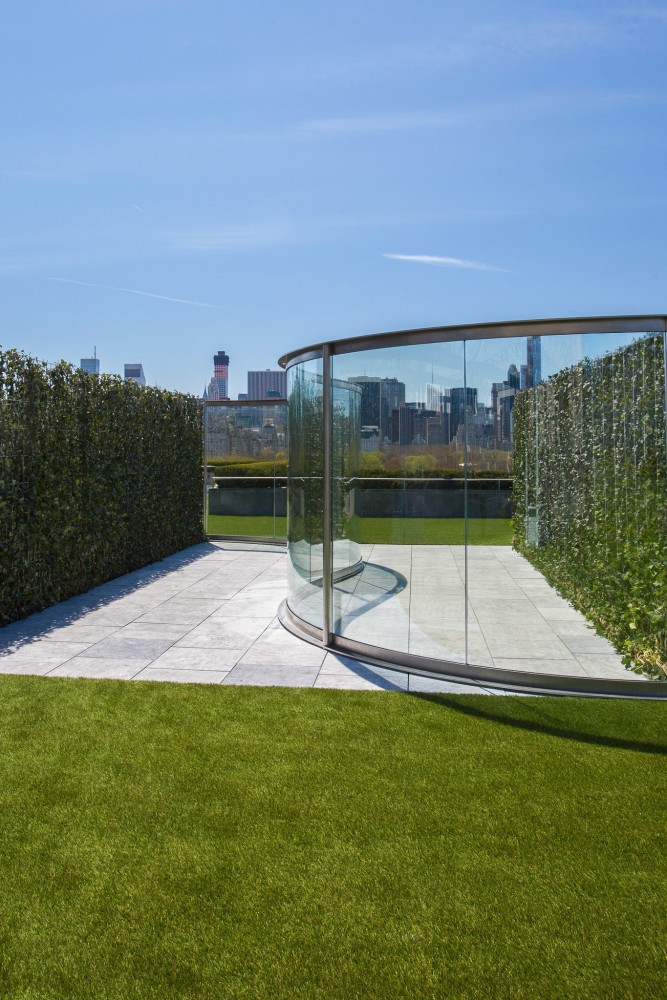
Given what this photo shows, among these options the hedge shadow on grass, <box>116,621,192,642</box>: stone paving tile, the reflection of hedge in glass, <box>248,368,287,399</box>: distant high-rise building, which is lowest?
the hedge shadow on grass

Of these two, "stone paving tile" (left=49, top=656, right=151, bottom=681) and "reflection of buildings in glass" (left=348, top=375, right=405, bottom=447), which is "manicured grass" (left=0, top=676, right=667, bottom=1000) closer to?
"stone paving tile" (left=49, top=656, right=151, bottom=681)

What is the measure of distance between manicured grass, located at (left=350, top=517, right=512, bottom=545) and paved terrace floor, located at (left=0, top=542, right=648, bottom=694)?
0.09 metres

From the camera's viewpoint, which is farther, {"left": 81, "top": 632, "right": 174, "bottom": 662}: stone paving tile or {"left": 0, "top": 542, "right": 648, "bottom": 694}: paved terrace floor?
{"left": 81, "top": 632, "right": 174, "bottom": 662}: stone paving tile

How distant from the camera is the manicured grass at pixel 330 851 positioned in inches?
91.5

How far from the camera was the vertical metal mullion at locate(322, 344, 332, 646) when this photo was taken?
6.12m

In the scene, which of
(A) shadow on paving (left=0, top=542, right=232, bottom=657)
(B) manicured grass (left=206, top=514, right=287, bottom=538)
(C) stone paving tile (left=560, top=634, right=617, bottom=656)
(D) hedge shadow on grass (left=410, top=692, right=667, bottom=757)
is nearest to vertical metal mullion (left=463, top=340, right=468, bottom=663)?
(D) hedge shadow on grass (left=410, top=692, right=667, bottom=757)

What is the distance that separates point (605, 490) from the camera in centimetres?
515

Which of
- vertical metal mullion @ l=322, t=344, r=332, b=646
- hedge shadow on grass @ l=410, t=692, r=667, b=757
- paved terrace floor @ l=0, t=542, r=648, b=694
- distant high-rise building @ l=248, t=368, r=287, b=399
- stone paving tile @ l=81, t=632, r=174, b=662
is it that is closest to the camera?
hedge shadow on grass @ l=410, t=692, r=667, b=757

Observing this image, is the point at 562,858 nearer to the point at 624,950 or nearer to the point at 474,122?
the point at 624,950

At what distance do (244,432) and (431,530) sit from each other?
8588 millimetres

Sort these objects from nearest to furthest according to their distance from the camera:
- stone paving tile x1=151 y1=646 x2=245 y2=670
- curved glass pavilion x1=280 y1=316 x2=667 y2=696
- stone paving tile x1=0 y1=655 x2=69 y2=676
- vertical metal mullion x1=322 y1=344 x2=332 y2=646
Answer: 1. curved glass pavilion x1=280 y1=316 x2=667 y2=696
2. stone paving tile x1=0 y1=655 x2=69 y2=676
3. stone paving tile x1=151 y1=646 x2=245 y2=670
4. vertical metal mullion x1=322 y1=344 x2=332 y2=646

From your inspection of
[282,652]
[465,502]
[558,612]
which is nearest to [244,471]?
[282,652]

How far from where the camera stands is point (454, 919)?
256 centimetres

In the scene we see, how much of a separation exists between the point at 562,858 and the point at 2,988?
2.19m
